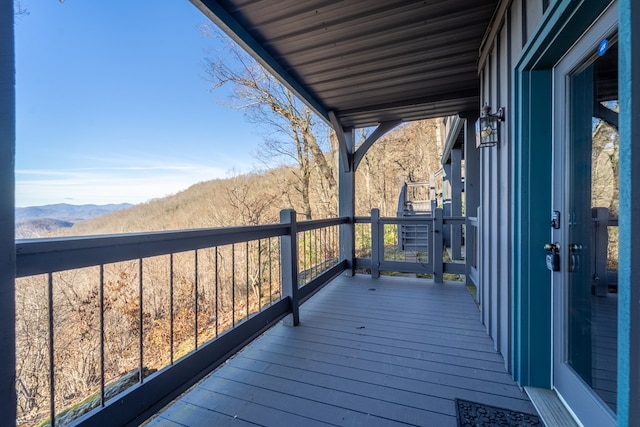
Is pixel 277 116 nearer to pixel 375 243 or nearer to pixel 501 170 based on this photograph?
pixel 375 243

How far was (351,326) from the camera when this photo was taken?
2578 millimetres

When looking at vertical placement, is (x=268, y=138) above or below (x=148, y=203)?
above

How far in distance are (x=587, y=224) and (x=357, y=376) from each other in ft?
4.99

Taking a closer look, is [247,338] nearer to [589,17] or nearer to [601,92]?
[601,92]

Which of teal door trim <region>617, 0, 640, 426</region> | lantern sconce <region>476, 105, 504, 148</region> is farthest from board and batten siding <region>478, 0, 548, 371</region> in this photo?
teal door trim <region>617, 0, 640, 426</region>

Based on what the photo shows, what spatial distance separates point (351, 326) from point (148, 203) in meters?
8.84

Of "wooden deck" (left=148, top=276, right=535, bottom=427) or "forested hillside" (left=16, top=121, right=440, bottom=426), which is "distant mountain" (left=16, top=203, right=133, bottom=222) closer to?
"forested hillside" (left=16, top=121, right=440, bottom=426)

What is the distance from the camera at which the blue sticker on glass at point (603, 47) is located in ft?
3.72

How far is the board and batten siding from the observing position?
1.68 meters

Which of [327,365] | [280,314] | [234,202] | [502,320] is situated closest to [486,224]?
[502,320]

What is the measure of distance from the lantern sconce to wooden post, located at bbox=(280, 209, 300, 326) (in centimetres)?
166

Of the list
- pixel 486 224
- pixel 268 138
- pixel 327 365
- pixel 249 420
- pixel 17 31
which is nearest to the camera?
pixel 17 31

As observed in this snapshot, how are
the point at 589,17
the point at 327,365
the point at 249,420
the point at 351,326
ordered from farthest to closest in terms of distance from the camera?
the point at 351,326 < the point at 327,365 < the point at 249,420 < the point at 589,17

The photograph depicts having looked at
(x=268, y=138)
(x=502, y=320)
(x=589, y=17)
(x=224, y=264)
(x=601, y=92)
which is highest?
(x=268, y=138)
